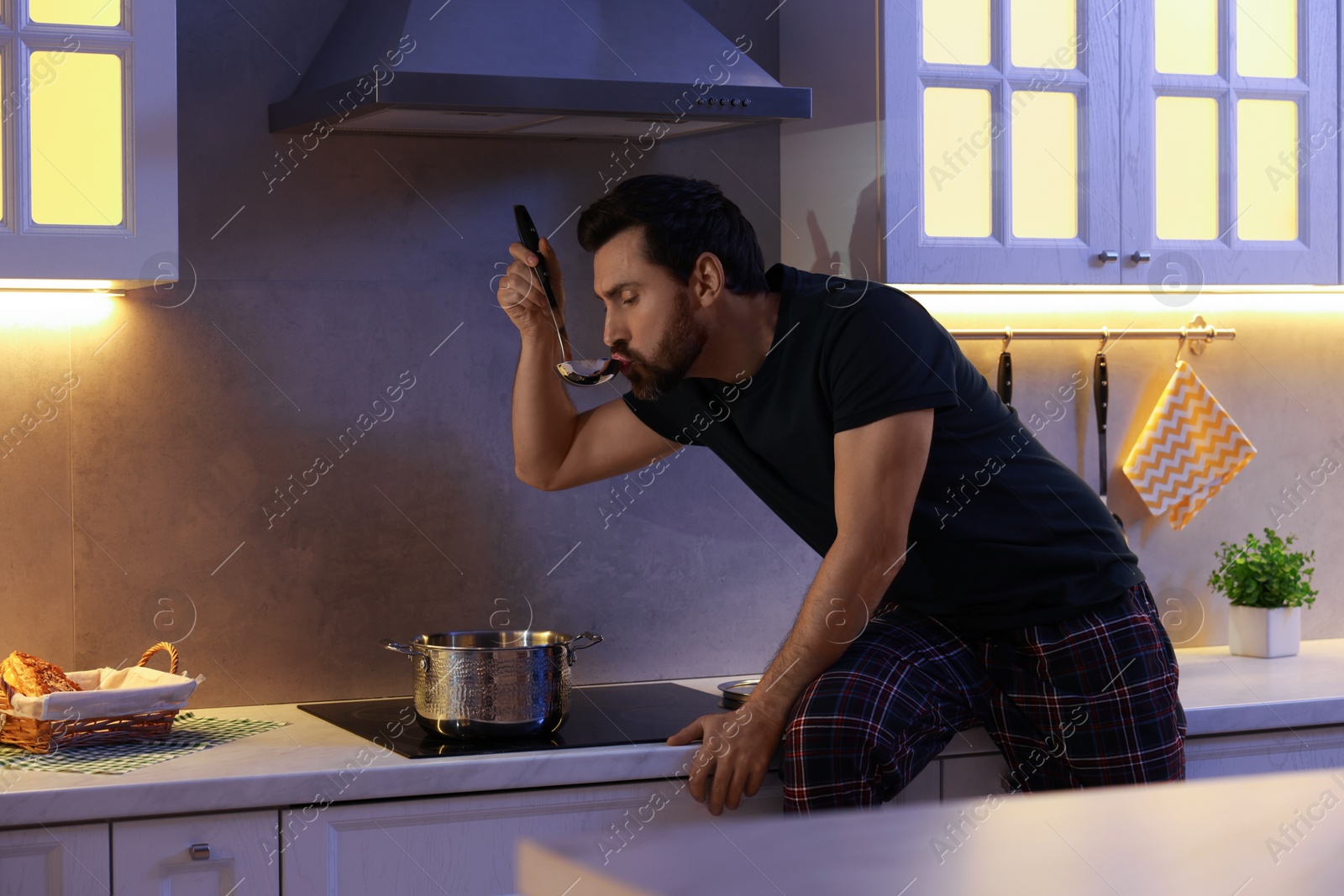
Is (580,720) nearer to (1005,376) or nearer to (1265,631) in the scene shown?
(1005,376)

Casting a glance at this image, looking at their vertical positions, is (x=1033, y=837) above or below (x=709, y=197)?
below

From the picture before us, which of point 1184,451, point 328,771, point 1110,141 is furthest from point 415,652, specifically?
point 1184,451

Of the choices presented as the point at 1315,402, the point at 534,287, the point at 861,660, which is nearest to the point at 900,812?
the point at 861,660

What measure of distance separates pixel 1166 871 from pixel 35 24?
1.66m

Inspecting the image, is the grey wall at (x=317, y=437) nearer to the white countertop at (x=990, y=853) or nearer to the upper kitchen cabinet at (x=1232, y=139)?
the upper kitchen cabinet at (x=1232, y=139)

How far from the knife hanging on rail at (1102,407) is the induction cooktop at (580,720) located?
0.89 metres

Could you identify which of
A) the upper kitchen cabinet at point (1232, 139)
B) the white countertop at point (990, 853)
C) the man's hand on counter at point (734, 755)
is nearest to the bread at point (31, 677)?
the man's hand on counter at point (734, 755)

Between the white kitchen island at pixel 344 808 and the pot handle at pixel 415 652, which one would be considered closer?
the white kitchen island at pixel 344 808

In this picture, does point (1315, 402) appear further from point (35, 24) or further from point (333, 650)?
point (35, 24)

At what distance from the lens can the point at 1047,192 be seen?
88.2 inches

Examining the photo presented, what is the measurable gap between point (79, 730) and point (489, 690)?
0.52 m

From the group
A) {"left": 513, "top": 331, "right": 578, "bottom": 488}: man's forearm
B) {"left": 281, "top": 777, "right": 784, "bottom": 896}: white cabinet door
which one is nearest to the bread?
{"left": 281, "top": 777, "right": 784, "bottom": 896}: white cabinet door

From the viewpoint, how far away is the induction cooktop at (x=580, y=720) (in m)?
1.83

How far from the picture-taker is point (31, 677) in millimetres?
1825
